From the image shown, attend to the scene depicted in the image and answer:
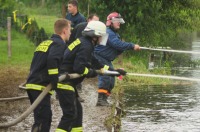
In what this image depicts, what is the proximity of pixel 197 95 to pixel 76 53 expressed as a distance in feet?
17.4

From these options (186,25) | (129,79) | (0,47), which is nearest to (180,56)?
(186,25)

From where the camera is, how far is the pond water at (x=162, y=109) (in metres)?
8.46

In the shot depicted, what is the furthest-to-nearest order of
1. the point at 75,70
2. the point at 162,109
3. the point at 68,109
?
the point at 162,109
the point at 75,70
the point at 68,109

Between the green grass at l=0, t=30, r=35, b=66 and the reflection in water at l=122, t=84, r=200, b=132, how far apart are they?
5018 millimetres

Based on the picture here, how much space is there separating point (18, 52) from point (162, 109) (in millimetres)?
10515

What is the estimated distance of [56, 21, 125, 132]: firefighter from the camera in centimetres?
696

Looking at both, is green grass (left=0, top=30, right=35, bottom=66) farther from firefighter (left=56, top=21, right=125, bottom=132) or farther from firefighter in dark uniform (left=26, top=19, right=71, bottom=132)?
firefighter in dark uniform (left=26, top=19, right=71, bottom=132)

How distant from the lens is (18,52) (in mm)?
19406

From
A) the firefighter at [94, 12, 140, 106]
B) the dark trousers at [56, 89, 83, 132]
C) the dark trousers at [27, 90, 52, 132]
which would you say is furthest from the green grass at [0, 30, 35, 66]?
the dark trousers at [27, 90, 52, 132]

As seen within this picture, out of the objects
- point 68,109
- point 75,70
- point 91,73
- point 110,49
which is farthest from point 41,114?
point 110,49

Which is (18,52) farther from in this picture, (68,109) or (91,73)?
(68,109)

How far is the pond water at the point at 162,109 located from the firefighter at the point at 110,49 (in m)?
0.55

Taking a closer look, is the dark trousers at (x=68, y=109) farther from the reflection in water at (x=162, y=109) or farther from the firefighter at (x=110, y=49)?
the firefighter at (x=110, y=49)

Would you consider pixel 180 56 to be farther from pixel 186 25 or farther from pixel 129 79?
pixel 129 79
